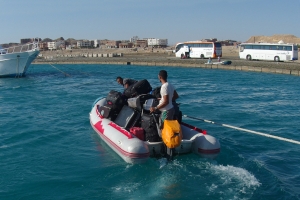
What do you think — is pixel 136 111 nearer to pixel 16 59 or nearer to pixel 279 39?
pixel 16 59

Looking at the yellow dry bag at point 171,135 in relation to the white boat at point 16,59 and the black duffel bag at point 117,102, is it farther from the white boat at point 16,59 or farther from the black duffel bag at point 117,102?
the white boat at point 16,59

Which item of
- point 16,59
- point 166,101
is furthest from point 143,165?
point 16,59

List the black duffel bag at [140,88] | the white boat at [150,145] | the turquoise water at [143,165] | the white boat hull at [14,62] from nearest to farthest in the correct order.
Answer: the turquoise water at [143,165]
the white boat at [150,145]
the black duffel bag at [140,88]
the white boat hull at [14,62]

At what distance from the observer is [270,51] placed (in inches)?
1633

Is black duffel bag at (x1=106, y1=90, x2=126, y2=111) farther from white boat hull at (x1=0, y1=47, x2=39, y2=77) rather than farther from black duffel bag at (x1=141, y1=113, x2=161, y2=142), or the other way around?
white boat hull at (x1=0, y1=47, x2=39, y2=77)

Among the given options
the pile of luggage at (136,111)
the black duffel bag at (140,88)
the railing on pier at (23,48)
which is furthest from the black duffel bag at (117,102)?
the railing on pier at (23,48)

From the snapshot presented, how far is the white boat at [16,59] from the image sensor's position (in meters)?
34.6

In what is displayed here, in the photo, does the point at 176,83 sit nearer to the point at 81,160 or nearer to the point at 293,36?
the point at 81,160

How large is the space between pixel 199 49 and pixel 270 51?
11163 mm

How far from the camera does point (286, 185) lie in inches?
317

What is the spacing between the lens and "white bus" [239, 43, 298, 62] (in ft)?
131

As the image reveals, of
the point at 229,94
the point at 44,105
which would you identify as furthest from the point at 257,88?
the point at 44,105

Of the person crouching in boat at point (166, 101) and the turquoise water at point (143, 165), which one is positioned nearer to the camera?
the turquoise water at point (143, 165)

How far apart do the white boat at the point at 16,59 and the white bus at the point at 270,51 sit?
25.9 metres
